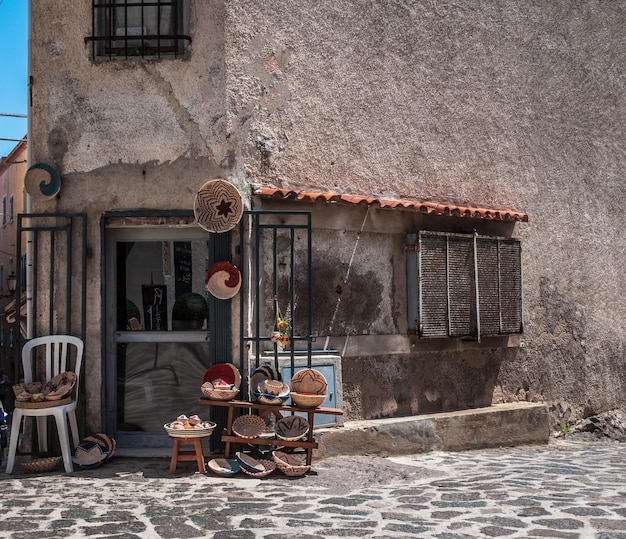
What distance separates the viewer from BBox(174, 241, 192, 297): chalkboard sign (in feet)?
25.7

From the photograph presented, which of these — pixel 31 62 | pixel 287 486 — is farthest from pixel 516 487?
pixel 31 62

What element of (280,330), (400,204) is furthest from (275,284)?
(400,204)

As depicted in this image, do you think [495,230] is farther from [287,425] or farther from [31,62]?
[31,62]

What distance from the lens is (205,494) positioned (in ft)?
20.7

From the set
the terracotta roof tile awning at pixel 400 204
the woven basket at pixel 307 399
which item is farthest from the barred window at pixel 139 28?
the woven basket at pixel 307 399

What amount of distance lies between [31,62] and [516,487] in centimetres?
613

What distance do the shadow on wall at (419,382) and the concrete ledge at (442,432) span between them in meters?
0.17

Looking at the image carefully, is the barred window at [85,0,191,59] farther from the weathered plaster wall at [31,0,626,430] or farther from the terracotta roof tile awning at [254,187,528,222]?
the terracotta roof tile awning at [254,187,528,222]

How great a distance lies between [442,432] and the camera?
8672mm

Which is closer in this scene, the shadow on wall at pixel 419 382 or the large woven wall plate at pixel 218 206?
the large woven wall plate at pixel 218 206

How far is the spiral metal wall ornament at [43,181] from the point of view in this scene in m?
7.65

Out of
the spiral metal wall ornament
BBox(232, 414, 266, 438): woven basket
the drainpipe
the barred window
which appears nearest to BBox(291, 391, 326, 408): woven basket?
BBox(232, 414, 266, 438): woven basket

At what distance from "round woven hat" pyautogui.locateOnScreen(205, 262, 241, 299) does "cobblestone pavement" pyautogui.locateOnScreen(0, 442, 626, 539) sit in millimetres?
1643

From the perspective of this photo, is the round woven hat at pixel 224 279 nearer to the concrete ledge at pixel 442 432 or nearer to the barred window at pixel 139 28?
the concrete ledge at pixel 442 432
